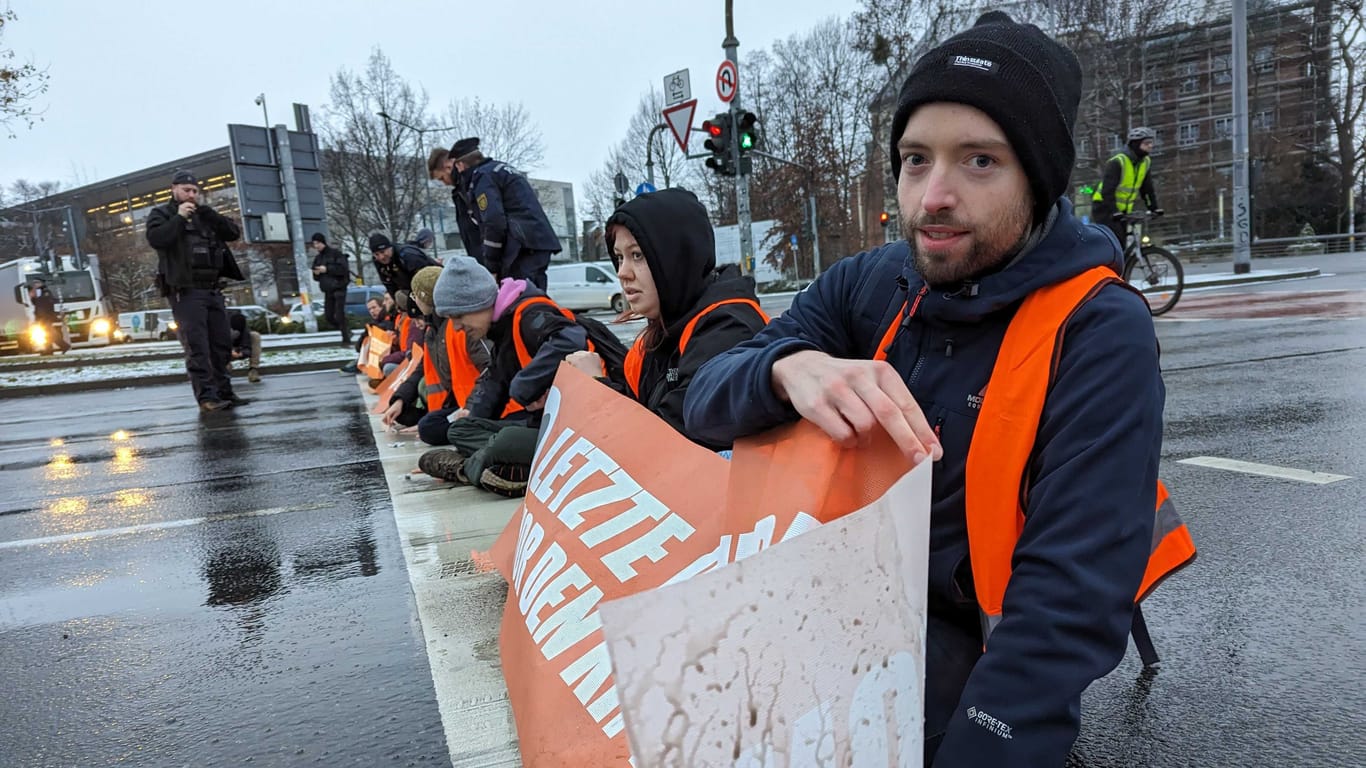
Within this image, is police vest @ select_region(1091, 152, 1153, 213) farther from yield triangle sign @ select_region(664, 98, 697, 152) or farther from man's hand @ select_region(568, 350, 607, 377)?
man's hand @ select_region(568, 350, 607, 377)

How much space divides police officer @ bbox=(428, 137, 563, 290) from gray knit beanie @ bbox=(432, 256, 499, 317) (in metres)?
1.64

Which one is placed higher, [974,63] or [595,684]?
[974,63]

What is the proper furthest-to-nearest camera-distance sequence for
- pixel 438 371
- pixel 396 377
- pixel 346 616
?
pixel 396 377
pixel 438 371
pixel 346 616

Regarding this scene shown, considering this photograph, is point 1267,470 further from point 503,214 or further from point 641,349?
point 503,214

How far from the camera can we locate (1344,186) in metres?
39.7

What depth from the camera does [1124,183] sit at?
899 cm

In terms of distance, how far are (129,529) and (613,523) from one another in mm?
3626

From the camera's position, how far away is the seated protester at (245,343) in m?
11.4

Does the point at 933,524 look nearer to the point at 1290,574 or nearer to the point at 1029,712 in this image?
the point at 1029,712

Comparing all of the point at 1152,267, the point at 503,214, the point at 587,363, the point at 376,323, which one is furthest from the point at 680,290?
the point at 376,323

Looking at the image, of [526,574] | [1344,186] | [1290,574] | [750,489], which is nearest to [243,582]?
[526,574]

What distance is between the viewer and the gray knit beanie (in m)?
4.60

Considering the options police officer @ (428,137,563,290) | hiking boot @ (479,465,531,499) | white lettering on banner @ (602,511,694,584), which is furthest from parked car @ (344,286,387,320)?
white lettering on banner @ (602,511,694,584)

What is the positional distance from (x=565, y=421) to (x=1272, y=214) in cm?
4943
